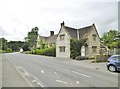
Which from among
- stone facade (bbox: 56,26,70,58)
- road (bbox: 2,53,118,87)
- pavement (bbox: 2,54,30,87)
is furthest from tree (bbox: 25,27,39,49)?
pavement (bbox: 2,54,30,87)

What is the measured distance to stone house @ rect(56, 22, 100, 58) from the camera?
3941cm

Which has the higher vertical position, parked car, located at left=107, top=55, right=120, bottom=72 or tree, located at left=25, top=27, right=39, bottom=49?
tree, located at left=25, top=27, right=39, bottom=49

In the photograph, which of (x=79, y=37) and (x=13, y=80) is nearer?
(x=13, y=80)

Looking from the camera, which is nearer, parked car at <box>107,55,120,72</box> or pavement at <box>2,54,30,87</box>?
pavement at <box>2,54,30,87</box>

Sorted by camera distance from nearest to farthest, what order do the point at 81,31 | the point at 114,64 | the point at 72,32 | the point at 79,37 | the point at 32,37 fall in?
the point at 114,64 → the point at 79,37 → the point at 72,32 → the point at 81,31 → the point at 32,37

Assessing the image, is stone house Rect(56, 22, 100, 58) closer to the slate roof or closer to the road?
the slate roof

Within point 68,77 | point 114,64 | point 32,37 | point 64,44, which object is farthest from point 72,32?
point 32,37

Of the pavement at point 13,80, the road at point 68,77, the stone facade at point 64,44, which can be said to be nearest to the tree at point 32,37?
the stone facade at point 64,44

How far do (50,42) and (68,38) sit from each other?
23.2 metres

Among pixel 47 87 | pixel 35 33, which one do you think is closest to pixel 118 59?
pixel 47 87

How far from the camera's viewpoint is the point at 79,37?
41594 mm

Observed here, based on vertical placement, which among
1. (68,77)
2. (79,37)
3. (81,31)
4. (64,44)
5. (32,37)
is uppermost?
(32,37)

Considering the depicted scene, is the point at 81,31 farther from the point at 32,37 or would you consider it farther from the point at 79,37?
the point at 32,37

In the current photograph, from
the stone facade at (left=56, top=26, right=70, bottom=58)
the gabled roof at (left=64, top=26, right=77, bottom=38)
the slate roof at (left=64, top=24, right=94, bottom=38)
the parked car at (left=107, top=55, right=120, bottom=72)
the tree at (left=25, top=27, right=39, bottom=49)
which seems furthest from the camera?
the tree at (left=25, top=27, right=39, bottom=49)
